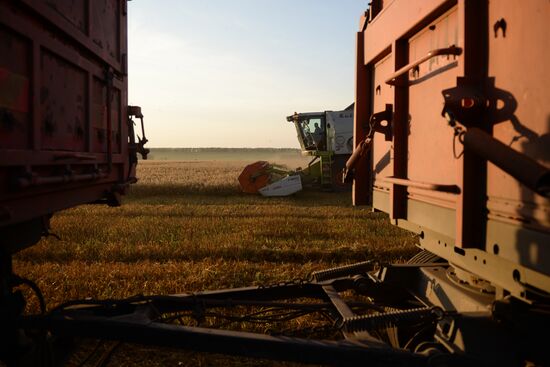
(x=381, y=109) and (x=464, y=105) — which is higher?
(x=381, y=109)

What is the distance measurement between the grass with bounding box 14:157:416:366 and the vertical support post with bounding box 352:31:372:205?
1.69 metres

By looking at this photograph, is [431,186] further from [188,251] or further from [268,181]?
[268,181]

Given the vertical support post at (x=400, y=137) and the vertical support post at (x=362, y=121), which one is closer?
the vertical support post at (x=400, y=137)

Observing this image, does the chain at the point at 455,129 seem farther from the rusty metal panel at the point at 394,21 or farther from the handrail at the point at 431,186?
the rusty metal panel at the point at 394,21

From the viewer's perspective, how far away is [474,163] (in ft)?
7.45

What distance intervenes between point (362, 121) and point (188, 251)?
492 centimetres

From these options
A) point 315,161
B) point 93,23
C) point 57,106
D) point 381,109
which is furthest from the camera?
point 315,161

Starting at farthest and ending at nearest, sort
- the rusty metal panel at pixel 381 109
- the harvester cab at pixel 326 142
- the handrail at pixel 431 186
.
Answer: the harvester cab at pixel 326 142 → the rusty metal panel at pixel 381 109 → the handrail at pixel 431 186

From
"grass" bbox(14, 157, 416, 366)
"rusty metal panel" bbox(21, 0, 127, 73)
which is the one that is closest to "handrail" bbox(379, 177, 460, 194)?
"grass" bbox(14, 157, 416, 366)

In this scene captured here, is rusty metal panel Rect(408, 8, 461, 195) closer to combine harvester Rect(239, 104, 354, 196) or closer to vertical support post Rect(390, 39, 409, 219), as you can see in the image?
vertical support post Rect(390, 39, 409, 219)

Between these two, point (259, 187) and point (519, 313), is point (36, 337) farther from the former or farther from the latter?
point (259, 187)

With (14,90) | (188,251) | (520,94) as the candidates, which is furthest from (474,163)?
(188,251)

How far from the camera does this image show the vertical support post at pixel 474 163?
2.24 meters

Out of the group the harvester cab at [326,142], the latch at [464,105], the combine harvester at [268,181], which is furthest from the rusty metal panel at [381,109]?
the harvester cab at [326,142]
